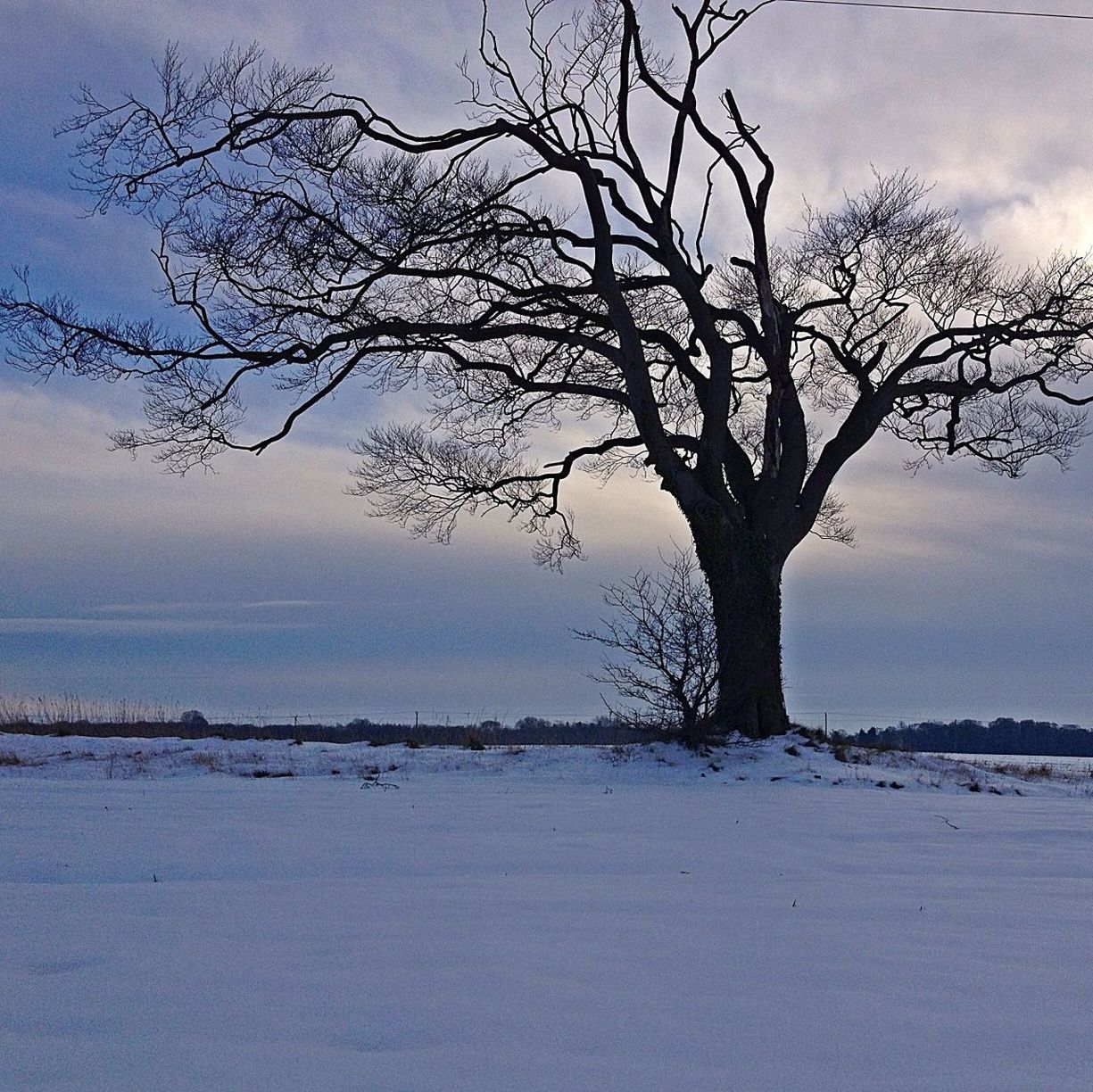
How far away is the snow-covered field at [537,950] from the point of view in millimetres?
2398

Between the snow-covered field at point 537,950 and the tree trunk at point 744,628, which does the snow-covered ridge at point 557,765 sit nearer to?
the tree trunk at point 744,628

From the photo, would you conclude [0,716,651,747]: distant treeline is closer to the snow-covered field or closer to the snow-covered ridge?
the snow-covered ridge

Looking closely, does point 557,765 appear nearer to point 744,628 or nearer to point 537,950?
point 744,628

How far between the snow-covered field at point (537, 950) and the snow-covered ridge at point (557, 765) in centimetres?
380

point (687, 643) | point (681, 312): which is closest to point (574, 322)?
point (681, 312)

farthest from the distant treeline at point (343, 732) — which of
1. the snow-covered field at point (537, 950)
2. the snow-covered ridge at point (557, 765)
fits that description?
the snow-covered field at point (537, 950)

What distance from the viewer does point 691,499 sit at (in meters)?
13.5

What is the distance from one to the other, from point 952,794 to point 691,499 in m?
4.86

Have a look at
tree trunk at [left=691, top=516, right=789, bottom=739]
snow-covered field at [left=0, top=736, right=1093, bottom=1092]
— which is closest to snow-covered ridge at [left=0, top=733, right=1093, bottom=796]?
tree trunk at [left=691, top=516, right=789, bottom=739]

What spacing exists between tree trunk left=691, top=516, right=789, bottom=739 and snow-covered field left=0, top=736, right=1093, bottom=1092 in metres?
5.56

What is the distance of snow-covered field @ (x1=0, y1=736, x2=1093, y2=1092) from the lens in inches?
94.4

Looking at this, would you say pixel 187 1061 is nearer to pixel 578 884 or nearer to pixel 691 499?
pixel 578 884

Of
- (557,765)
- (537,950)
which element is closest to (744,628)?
(557,765)

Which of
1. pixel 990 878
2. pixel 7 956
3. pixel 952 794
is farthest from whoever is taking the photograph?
pixel 952 794
